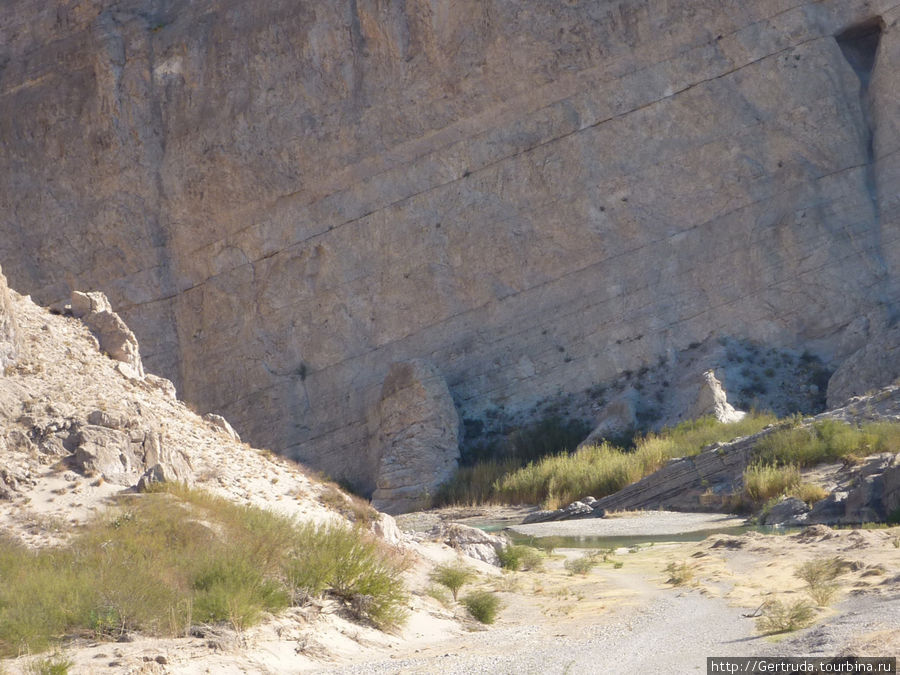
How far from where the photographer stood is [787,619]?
766cm

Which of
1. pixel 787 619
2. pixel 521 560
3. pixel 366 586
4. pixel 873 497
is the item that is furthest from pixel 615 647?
pixel 873 497

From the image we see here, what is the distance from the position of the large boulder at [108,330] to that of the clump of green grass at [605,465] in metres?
10.2

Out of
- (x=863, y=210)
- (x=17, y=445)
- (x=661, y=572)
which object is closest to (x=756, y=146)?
(x=863, y=210)

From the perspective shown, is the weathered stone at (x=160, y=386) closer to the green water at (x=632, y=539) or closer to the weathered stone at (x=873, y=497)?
the green water at (x=632, y=539)

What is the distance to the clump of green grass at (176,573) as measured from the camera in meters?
7.81

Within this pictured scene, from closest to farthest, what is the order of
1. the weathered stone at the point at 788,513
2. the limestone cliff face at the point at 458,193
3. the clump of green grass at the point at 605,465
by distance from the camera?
the weathered stone at the point at 788,513
the clump of green grass at the point at 605,465
the limestone cliff face at the point at 458,193

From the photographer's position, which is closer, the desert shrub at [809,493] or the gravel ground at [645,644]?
the gravel ground at [645,644]

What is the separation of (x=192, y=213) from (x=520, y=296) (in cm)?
1157

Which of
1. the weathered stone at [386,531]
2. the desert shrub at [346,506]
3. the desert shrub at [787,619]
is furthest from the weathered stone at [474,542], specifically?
the desert shrub at [787,619]

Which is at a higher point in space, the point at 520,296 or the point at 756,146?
the point at 756,146

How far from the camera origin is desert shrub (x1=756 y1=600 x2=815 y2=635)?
298 inches

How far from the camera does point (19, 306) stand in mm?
16109

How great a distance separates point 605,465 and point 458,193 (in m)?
11.4

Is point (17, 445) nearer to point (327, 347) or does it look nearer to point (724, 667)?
point (724, 667)
